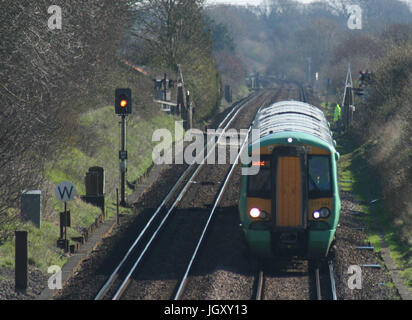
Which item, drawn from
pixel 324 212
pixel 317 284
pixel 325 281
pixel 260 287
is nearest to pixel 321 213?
pixel 324 212

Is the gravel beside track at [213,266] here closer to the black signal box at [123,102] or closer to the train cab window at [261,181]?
the train cab window at [261,181]

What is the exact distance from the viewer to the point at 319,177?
47.4ft

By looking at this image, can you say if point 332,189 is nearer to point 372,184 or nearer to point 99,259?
point 99,259

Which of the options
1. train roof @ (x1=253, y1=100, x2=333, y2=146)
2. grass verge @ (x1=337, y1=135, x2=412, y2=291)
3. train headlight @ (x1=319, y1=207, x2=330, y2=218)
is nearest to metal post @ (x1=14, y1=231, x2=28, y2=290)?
train roof @ (x1=253, y1=100, x2=333, y2=146)

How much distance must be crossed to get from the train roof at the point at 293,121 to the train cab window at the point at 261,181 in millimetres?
1105

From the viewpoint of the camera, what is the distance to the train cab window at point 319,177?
14.4m

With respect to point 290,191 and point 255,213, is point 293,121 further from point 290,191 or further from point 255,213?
point 255,213

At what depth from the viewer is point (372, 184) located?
23547 millimetres

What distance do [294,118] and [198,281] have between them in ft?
17.4

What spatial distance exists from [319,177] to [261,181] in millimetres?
1208

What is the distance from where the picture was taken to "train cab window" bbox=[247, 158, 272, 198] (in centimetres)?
1450

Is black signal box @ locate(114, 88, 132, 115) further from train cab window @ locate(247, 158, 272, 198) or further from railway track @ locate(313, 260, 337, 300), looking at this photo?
railway track @ locate(313, 260, 337, 300)

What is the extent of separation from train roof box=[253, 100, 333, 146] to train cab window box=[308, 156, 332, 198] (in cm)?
95

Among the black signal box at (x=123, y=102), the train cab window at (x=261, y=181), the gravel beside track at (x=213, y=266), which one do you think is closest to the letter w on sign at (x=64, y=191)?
the gravel beside track at (x=213, y=266)
